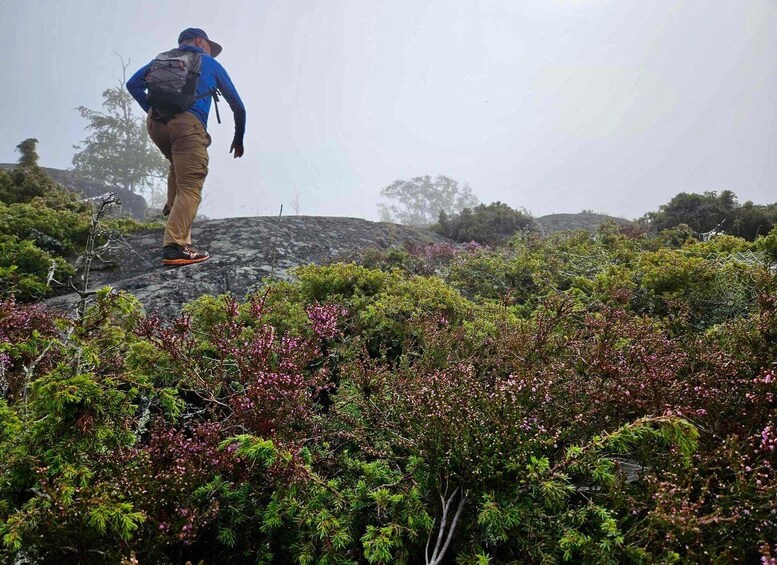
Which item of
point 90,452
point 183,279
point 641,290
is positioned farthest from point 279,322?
point 641,290

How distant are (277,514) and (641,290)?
13.2 feet

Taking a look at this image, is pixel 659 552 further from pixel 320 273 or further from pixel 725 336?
pixel 320 273

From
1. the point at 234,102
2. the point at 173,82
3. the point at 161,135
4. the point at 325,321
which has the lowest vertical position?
the point at 325,321

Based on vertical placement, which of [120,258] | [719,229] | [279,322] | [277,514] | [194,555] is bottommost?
[194,555]

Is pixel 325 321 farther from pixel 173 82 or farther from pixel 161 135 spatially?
pixel 161 135

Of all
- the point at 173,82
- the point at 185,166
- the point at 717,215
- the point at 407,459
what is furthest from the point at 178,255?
the point at 717,215

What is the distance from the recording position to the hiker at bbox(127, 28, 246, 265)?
198 inches

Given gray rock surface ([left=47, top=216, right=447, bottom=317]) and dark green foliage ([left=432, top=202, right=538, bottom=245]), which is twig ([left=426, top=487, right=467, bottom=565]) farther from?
dark green foliage ([left=432, top=202, right=538, bottom=245])

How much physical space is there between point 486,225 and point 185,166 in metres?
9.04

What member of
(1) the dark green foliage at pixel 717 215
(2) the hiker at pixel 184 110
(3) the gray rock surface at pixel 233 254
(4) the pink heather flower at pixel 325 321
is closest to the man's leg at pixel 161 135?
(2) the hiker at pixel 184 110

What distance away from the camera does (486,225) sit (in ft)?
41.0

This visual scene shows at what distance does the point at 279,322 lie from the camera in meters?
3.32

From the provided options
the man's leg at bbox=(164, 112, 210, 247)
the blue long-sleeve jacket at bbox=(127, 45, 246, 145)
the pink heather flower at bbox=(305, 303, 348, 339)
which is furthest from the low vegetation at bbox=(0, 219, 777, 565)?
the blue long-sleeve jacket at bbox=(127, 45, 246, 145)

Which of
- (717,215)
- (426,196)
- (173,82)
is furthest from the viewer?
(426,196)
